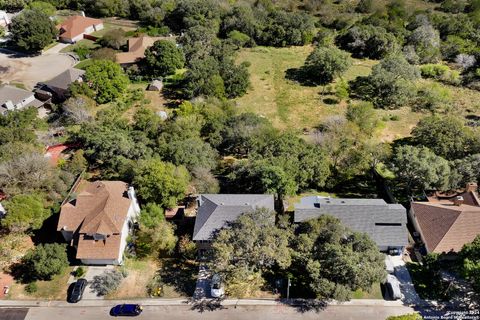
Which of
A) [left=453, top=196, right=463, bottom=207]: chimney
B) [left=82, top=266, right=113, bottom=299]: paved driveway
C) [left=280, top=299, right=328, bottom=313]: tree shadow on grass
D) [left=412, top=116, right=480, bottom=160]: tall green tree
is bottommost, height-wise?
[left=82, top=266, right=113, bottom=299]: paved driveway

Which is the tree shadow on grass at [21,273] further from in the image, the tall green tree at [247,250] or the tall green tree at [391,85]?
the tall green tree at [391,85]

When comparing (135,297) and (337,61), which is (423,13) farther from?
(135,297)

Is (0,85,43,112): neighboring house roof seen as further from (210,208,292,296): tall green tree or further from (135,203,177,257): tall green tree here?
(210,208,292,296): tall green tree

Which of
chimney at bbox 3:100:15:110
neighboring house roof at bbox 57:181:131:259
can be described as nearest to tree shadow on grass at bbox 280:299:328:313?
neighboring house roof at bbox 57:181:131:259

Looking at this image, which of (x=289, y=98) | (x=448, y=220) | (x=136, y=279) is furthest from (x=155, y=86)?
(x=448, y=220)

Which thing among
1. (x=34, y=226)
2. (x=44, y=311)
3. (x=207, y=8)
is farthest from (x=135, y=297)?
(x=207, y=8)

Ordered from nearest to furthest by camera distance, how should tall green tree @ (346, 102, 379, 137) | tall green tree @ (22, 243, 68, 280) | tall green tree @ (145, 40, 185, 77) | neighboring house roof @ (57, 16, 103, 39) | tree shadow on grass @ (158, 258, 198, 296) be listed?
tall green tree @ (22, 243, 68, 280), tree shadow on grass @ (158, 258, 198, 296), tall green tree @ (346, 102, 379, 137), tall green tree @ (145, 40, 185, 77), neighboring house roof @ (57, 16, 103, 39)
